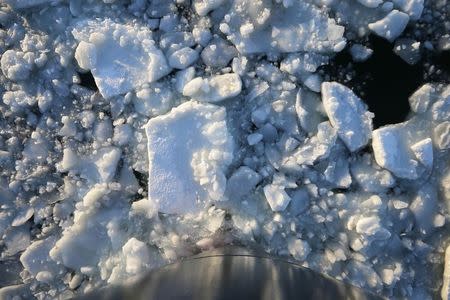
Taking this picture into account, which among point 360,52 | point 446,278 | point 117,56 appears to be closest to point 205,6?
point 117,56

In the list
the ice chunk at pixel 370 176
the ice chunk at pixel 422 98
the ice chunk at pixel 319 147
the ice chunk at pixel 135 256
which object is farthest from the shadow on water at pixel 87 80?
the ice chunk at pixel 422 98

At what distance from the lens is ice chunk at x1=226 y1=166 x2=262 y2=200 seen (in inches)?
38.1

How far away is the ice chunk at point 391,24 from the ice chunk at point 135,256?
68cm

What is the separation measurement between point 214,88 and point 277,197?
0.27m

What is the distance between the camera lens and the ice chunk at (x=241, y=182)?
968 millimetres

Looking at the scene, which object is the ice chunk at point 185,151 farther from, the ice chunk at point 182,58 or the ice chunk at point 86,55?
the ice chunk at point 86,55

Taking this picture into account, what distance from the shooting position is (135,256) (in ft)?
3.14

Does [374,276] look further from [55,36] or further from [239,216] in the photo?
[55,36]

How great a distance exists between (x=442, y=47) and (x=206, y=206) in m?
0.62

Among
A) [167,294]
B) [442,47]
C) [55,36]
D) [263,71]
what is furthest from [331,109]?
[55,36]

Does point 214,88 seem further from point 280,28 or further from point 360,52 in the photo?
point 360,52

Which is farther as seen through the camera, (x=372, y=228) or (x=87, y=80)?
(x=87, y=80)

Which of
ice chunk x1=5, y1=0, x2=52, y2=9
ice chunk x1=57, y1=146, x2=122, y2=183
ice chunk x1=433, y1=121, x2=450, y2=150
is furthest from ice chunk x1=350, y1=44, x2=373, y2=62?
ice chunk x1=5, y1=0, x2=52, y2=9

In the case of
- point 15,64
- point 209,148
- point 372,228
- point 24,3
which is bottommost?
point 372,228
